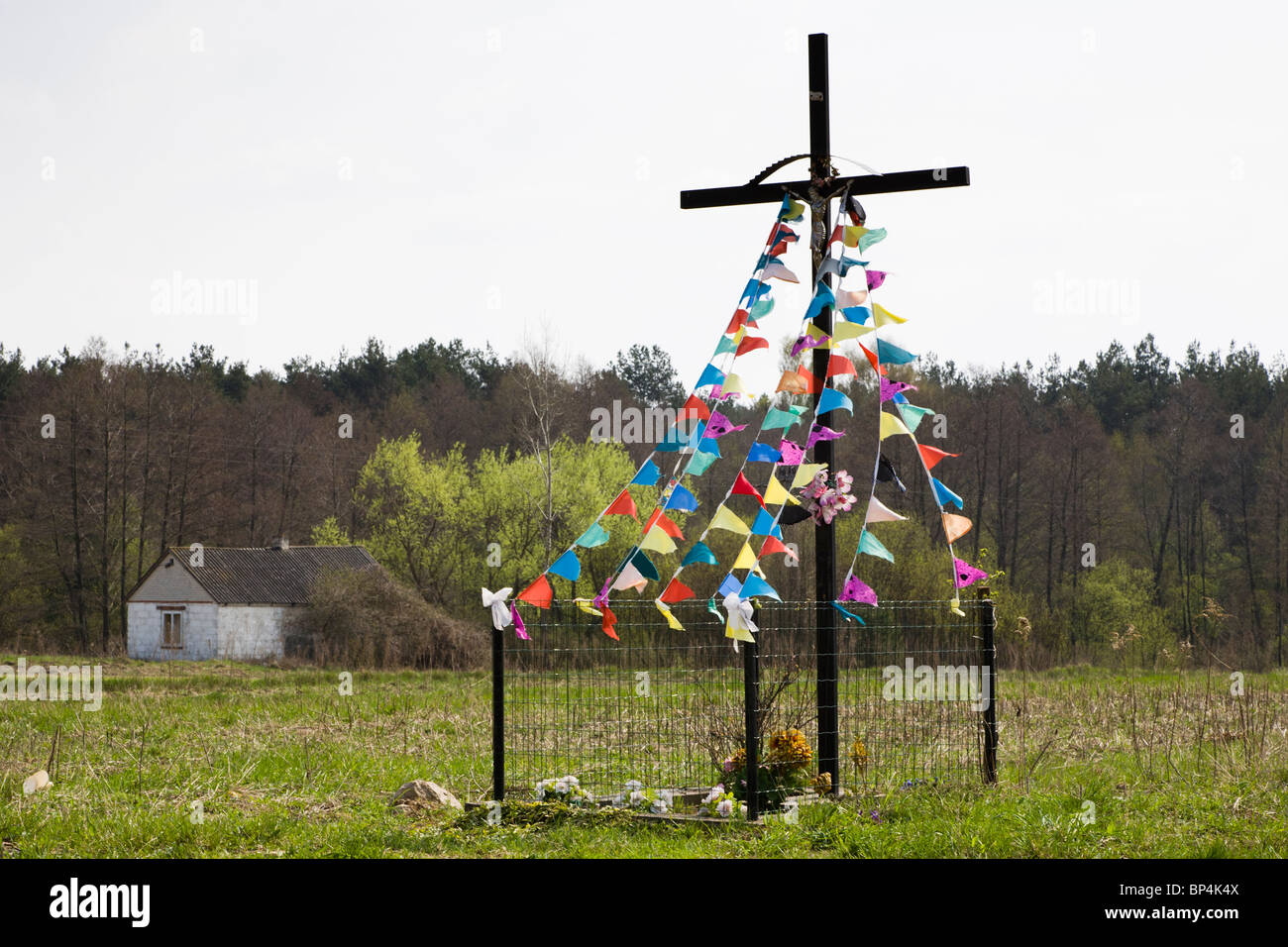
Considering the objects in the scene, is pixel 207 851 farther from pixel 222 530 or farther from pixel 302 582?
pixel 222 530

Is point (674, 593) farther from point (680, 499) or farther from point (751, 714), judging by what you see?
point (751, 714)

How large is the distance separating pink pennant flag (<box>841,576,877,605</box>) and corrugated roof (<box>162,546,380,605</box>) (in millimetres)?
29509

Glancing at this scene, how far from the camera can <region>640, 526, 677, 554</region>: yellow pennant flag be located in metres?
6.96

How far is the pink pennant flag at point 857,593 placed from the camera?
657 cm

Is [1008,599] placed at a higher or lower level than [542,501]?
lower

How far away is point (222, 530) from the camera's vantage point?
40844 millimetres

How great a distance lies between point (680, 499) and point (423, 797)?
8.52 ft

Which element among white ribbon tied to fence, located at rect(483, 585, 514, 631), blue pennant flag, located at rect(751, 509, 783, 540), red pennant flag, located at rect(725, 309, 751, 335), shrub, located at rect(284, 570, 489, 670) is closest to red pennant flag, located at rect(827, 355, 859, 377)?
red pennant flag, located at rect(725, 309, 751, 335)

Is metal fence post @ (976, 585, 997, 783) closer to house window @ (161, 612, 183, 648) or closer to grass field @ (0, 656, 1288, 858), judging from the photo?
grass field @ (0, 656, 1288, 858)

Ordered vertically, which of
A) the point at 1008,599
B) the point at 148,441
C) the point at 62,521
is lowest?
the point at 1008,599

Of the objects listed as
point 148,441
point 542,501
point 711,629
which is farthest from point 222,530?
point 711,629

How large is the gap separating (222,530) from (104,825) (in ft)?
120
